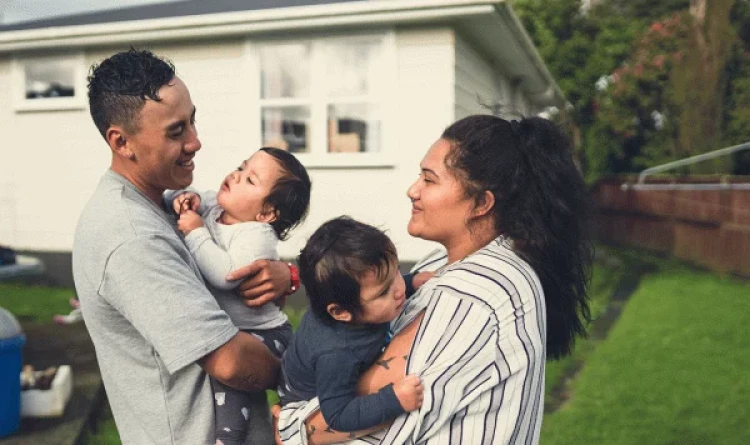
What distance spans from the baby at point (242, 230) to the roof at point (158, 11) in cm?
772

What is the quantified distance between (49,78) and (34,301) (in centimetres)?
342

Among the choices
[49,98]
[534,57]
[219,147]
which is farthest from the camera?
[534,57]

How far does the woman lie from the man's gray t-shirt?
0.31 meters

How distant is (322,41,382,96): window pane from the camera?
9.10 metres

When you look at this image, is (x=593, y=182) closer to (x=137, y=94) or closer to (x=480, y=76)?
(x=480, y=76)

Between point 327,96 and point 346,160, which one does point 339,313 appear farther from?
point 327,96

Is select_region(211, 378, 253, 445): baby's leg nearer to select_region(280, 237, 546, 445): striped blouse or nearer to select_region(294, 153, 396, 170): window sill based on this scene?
select_region(280, 237, 546, 445): striped blouse

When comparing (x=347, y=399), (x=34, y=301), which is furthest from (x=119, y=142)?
(x=34, y=301)

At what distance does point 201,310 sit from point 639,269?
1262 cm

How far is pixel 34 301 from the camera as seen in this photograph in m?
9.30

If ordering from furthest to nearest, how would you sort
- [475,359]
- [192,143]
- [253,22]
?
[253,22] → [192,143] → [475,359]

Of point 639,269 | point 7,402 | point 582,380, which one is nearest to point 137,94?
point 7,402

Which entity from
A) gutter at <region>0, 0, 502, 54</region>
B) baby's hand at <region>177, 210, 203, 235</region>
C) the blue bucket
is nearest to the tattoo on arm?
baby's hand at <region>177, 210, 203, 235</region>

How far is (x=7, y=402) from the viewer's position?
4500mm
